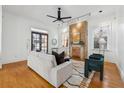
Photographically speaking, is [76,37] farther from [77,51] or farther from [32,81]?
[32,81]

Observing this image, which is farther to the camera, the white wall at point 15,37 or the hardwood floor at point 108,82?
the white wall at point 15,37

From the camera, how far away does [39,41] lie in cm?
649

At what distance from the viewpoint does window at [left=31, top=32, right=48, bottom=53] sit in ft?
19.8

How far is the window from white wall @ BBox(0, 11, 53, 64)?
0.52m

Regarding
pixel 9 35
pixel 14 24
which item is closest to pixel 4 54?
pixel 9 35

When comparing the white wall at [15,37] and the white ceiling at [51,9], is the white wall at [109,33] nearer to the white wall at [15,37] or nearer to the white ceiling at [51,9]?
the white ceiling at [51,9]

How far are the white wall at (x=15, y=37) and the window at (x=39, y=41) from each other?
520mm

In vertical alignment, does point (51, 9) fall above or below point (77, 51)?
above

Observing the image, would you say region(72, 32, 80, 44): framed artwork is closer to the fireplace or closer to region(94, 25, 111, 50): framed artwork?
the fireplace

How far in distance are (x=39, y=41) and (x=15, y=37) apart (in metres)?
1.93

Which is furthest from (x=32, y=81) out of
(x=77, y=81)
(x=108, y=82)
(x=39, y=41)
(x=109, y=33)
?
(x=109, y=33)

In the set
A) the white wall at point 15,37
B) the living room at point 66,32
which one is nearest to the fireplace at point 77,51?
the living room at point 66,32

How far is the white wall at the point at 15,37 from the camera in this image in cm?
436

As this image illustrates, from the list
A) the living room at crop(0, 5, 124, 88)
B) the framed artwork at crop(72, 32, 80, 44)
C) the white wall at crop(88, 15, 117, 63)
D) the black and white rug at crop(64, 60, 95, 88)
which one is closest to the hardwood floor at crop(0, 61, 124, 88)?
the black and white rug at crop(64, 60, 95, 88)
